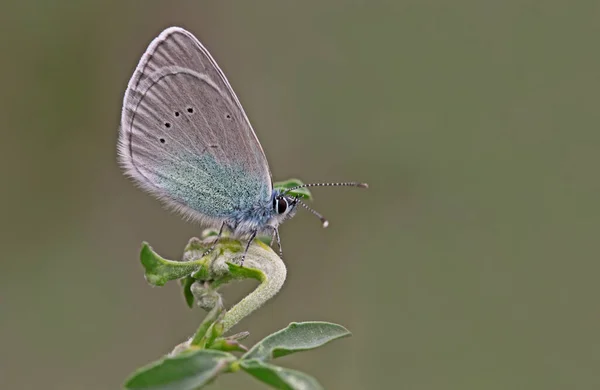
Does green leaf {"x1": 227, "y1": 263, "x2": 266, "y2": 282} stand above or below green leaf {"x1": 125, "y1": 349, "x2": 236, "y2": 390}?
above

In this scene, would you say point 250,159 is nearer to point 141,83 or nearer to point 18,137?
point 141,83

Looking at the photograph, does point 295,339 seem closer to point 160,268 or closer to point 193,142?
point 160,268

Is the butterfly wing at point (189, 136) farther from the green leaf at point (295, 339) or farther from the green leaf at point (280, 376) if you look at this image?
the green leaf at point (280, 376)

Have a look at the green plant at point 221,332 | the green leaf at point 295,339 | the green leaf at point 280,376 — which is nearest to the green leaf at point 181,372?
the green plant at point 221,332

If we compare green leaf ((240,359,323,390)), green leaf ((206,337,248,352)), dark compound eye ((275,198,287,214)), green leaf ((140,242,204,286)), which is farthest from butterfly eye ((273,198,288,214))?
green leaf ((240,359,323,390))

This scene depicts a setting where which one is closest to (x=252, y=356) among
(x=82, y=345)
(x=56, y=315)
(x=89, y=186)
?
(x=82, y=345)

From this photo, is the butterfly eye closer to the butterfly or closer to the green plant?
the butterfly
